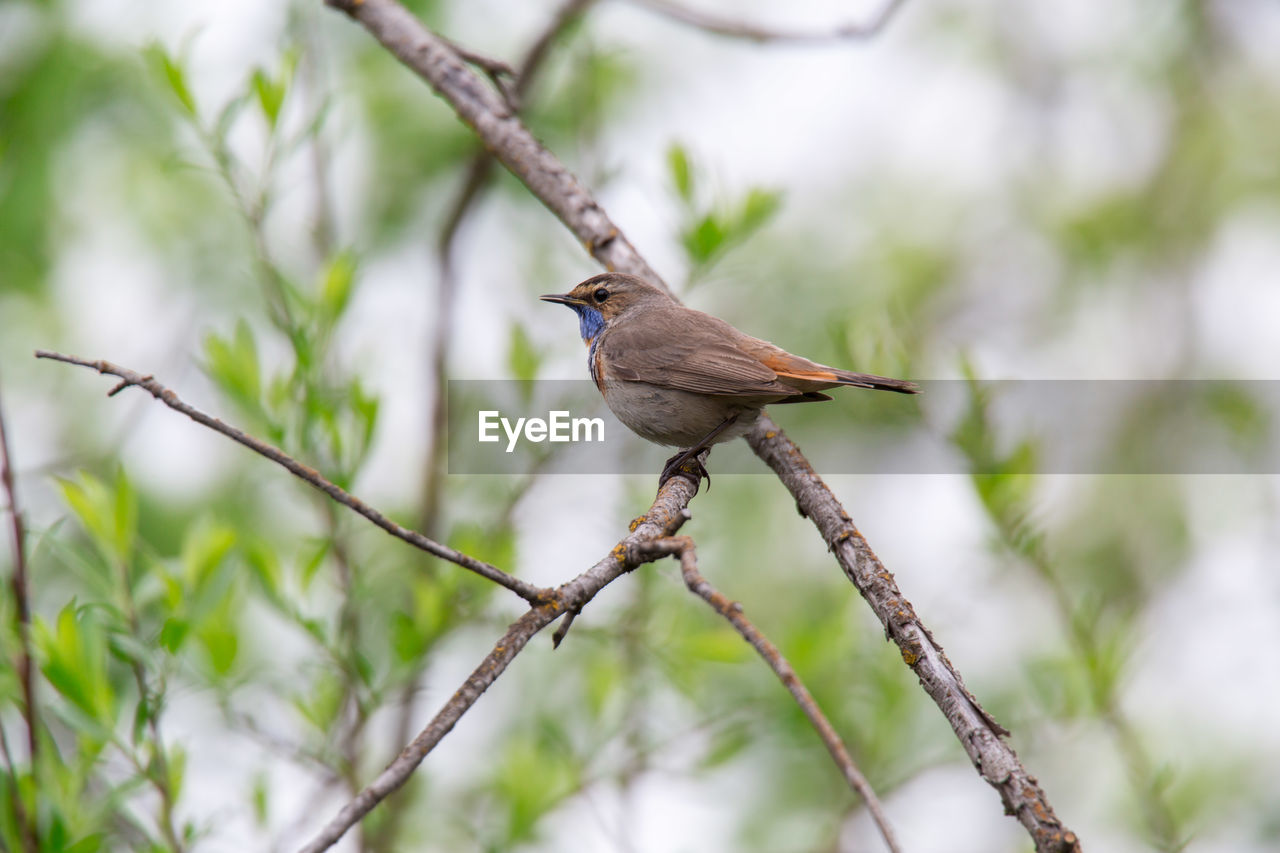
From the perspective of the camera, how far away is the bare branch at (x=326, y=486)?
202cm

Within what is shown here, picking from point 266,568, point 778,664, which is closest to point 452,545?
point 266,568

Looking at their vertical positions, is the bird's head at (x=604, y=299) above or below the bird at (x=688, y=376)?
above

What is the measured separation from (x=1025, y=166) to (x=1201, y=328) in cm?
185

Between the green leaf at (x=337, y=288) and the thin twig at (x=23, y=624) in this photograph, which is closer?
the thin twig at (x=23, y=624)

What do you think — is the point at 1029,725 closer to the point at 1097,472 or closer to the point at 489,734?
the point at 489,734

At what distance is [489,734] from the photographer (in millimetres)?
5441

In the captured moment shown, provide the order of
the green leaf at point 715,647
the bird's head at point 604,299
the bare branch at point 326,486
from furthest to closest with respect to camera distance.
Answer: the bird's head at point 604,299
the green leaf at point 715,647
the bare branch at point 326,486

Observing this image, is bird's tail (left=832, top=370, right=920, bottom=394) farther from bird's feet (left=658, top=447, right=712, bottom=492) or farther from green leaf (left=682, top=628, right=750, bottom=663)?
green leaf (left=682, top=628, right=750, bottom=663)

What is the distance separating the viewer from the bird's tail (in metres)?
3.51

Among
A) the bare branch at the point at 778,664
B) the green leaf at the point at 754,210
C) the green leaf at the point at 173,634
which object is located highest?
the green leaf at the point at 754,210

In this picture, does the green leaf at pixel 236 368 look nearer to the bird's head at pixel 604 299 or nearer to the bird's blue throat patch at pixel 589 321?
the bird's head at pixel 604 299

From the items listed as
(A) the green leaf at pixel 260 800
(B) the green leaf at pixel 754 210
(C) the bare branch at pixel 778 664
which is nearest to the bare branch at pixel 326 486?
(C) the bare branch at pixel 778 664

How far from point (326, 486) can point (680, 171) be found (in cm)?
247

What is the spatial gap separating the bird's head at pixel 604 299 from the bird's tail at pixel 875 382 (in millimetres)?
1151
